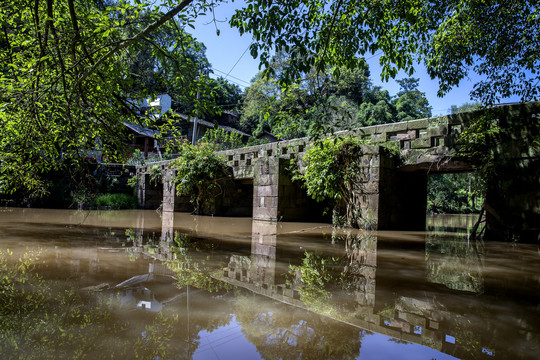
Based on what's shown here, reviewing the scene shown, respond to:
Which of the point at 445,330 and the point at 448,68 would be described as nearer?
the point at 445,330

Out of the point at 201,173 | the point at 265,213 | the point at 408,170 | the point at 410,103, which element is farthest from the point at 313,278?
the point at 410,103

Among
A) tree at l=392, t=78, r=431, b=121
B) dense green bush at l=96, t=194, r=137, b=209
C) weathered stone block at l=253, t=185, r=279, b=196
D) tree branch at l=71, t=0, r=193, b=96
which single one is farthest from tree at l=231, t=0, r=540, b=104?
tree at l=392, t=78, r=431, b=121

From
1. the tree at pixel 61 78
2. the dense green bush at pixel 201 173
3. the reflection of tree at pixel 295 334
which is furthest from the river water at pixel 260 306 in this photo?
the dense green bush at pixel 201 173

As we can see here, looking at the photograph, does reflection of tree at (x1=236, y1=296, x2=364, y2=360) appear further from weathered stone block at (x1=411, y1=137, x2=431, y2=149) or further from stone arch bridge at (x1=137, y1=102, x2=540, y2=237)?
weathered stone block at (x1=411, y1=137, x2=431, y2=149)

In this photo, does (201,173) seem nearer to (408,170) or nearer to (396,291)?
(408,170)

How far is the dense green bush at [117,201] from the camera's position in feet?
50.5

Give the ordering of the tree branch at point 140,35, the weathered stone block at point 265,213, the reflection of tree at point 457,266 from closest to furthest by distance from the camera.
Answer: the reflection of tree at point 457,266 < the tree branch at point 140,35 < the weathered stone block at point 265,213

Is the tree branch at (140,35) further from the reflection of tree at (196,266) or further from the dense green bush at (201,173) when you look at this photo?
the dense green bush at (201,173)

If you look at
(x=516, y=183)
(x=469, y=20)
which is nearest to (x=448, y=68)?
(x=469, y=20)

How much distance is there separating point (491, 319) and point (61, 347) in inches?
88.0

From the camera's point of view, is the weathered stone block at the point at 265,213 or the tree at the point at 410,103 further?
the tree at the point at 410,103

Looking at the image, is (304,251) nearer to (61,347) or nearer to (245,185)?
(61,347)

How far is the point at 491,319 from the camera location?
1.97 metres

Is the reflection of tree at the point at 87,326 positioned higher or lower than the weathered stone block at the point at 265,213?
lower
